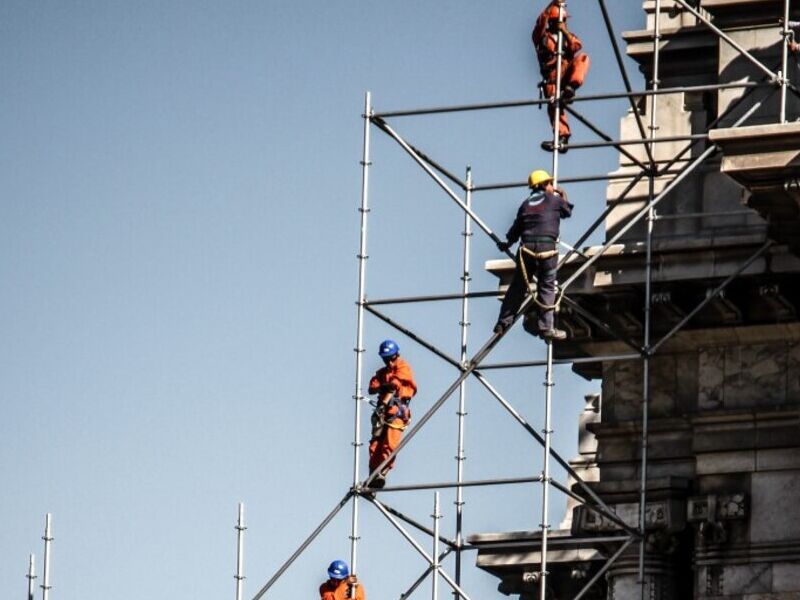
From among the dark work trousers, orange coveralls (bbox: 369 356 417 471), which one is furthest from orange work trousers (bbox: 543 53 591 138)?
orange coveralls (bbox: 369 356 417 471)

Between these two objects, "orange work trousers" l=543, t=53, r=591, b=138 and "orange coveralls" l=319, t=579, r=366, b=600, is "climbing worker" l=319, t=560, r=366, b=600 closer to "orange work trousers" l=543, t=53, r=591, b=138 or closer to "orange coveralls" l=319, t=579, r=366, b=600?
"orange coveralls" l=319, t=579, r=366, b=600

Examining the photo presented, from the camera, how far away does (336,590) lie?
49.0 meters

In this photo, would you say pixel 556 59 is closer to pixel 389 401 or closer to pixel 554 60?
pixel 554 60

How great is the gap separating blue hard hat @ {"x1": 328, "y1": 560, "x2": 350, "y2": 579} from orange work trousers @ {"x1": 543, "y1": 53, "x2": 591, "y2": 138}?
21.7 ft

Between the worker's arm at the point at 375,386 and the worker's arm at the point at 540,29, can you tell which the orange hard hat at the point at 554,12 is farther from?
the worker's arm at the point at 375,386

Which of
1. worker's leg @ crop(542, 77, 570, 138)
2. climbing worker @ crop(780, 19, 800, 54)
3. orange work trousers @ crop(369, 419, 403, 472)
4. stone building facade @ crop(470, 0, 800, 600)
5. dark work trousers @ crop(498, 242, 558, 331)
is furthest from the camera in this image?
orange work trousers @ crop(369, 419, 403, 472)

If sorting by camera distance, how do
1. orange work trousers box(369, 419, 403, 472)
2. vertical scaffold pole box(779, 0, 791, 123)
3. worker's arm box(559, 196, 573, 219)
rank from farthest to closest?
orange work trousers box(369, 419, 403, 472)
worker's arm box(559, 196, 573, 219)
vertical scaffold pole box(779, 0, 791, 123)

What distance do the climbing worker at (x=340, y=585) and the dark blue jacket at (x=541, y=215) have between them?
5.33m

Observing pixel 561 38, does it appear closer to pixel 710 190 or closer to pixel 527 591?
pixel 710 190

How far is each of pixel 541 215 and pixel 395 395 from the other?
4.00 meters

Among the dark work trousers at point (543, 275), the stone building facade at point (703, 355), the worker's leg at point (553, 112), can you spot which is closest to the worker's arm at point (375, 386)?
the stone building facade at point (703, 355)

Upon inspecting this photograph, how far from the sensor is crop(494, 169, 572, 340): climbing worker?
155ft

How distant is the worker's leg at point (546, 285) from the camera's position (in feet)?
155

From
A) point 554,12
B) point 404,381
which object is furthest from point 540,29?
point 404,381
